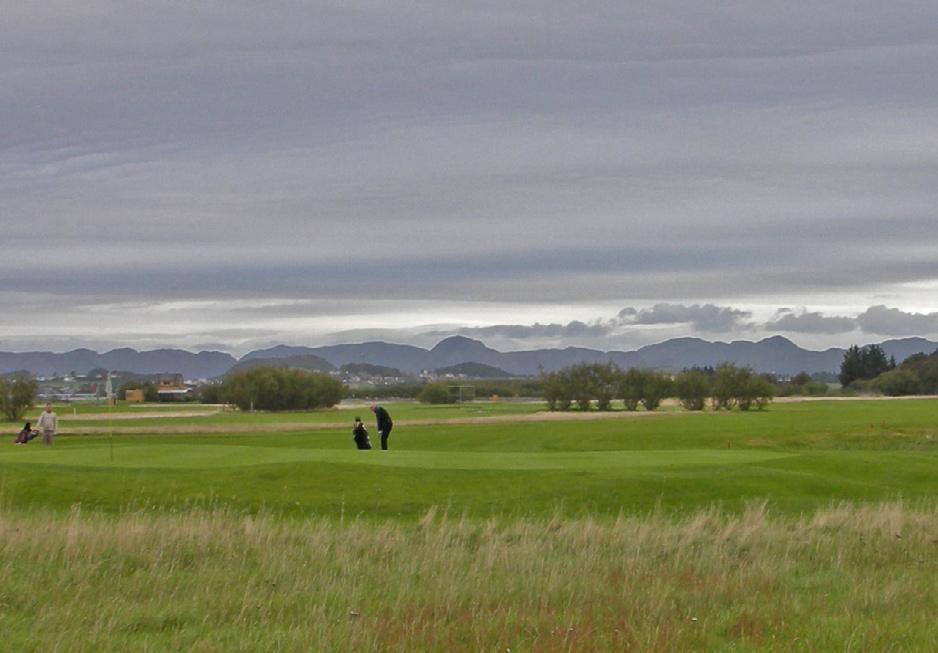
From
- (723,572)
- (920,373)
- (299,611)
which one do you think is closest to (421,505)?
(723,572)

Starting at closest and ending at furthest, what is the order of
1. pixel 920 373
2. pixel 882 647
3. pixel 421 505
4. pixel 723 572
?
pixel 882 647 → pixel 723 572 → pixel 421 505 → pixel 920 373

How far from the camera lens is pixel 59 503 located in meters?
27.1

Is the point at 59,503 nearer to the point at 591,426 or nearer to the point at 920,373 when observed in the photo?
the point at 591,426

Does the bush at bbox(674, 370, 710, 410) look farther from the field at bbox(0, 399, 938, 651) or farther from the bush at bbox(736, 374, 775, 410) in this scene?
the field at bbox(0, 399, 938, 651)

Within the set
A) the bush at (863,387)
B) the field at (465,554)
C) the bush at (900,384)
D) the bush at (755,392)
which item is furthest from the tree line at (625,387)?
the field at (465,554)

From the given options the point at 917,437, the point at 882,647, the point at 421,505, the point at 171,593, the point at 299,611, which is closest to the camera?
the point at 882,647

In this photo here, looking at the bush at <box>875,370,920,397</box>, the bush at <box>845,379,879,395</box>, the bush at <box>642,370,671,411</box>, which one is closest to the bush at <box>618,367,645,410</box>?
the bush at <box>642,370,671,411</box>

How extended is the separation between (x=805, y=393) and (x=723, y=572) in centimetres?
15714

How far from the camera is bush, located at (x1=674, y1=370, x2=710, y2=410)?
4326 inches

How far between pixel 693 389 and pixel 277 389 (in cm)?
4577

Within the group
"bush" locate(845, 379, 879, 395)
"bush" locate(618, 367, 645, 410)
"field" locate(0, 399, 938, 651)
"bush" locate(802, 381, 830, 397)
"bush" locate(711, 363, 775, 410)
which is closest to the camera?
"field" locate(0, 399, 938, 651)

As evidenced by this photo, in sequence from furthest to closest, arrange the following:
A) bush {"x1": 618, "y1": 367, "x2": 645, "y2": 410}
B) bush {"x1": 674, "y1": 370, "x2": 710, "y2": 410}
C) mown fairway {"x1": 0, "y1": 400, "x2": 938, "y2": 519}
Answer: bush {"x1": 618, "y1": 367, "x2": 645, "y2": 410} < bush {"x1": 674, "y1": 370, "x2": 710, "y2": 410} < mown fairway {"x1": 0, "y1": 400, "x2": 938, "y2": 519}

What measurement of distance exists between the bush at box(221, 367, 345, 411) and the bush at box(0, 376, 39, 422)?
3255 cm

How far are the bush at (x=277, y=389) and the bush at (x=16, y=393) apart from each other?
3255 centimetres
